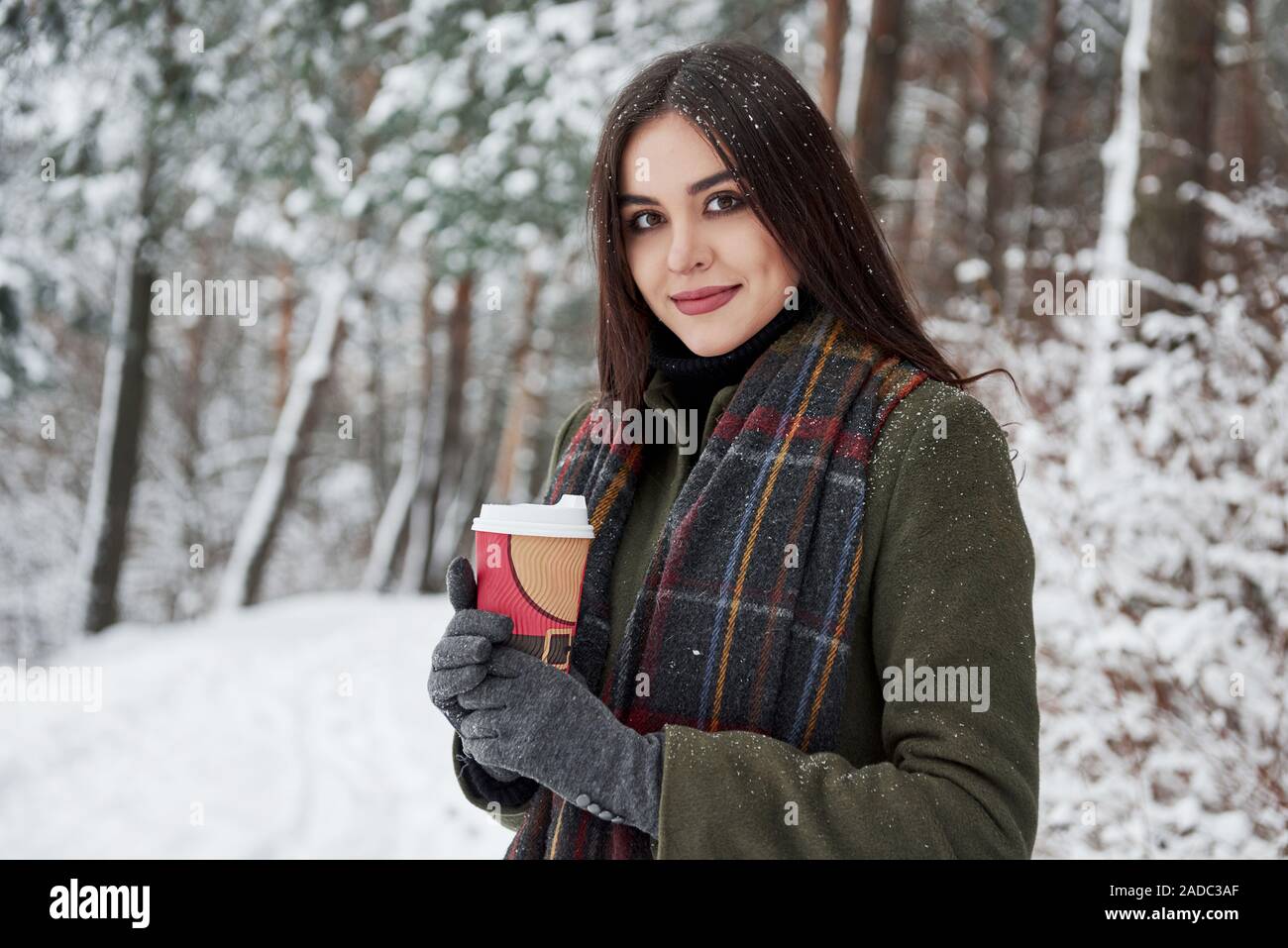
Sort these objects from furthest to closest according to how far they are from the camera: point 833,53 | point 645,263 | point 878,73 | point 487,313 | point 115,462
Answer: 1. point 487,313
2. point 115,462
3. point 833,53
4. point 878,73
5. point 645,263

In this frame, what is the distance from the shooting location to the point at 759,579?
4.80 feet

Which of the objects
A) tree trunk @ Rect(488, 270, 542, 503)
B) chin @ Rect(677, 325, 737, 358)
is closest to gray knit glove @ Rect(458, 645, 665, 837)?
chin @ Rect(677, 325, 737, 358)

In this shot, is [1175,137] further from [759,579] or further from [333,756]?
[333,756]

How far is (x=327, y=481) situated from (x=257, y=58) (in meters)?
Answer: 11.6

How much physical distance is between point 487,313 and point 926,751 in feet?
48.5

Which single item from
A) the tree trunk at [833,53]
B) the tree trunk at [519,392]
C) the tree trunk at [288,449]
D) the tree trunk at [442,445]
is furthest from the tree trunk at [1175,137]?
the tree trunk at [519,392]

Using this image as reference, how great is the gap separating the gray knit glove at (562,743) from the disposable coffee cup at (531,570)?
82mm

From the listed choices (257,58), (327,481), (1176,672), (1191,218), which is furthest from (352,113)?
(327,481)

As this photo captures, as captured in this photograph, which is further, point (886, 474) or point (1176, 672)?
point (1176, 672)

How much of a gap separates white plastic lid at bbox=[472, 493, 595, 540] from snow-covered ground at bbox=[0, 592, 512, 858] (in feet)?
11.8

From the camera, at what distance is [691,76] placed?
1628 millimetres

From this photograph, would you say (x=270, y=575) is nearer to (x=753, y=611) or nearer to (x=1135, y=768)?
(x=1135, y=768)

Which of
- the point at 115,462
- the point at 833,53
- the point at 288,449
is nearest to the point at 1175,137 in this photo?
the point at 833,53

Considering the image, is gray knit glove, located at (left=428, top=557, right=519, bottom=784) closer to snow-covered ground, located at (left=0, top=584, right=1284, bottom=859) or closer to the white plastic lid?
the white plastic lid
